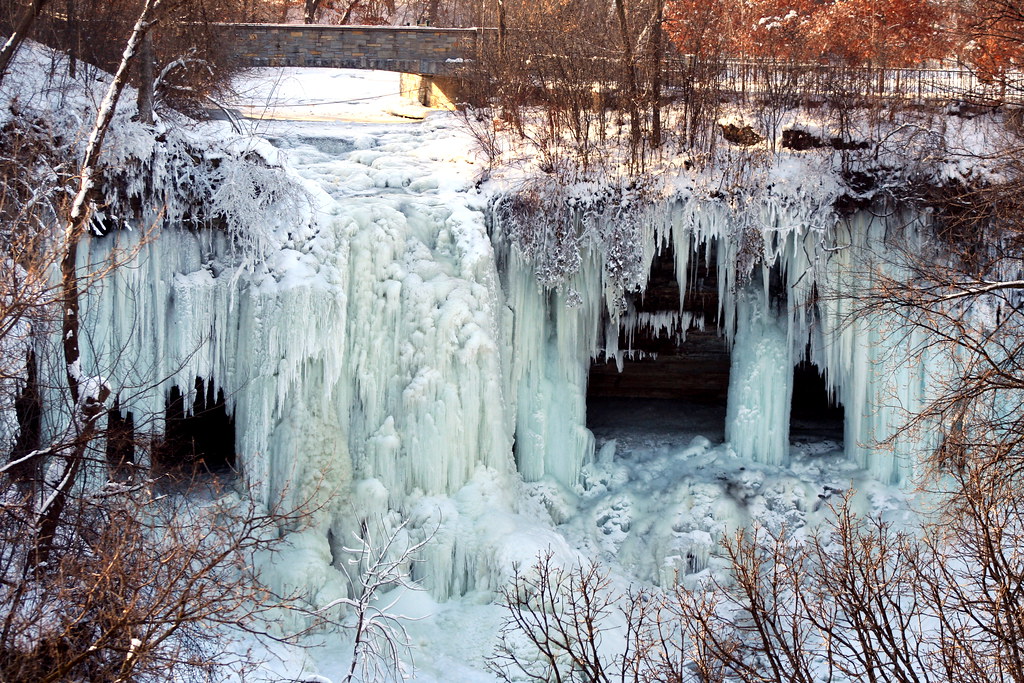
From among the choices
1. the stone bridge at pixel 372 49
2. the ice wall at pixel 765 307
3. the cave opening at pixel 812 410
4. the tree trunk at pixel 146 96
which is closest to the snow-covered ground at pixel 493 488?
the cave opening at pixel 812 410

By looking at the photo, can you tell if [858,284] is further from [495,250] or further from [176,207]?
[176,207]

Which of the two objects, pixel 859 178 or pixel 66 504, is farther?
pixel 859 178

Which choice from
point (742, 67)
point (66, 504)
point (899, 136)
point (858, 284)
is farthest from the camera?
point (742, 67)

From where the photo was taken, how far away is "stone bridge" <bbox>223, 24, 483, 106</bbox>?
17.3 m

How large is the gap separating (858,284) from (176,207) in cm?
750

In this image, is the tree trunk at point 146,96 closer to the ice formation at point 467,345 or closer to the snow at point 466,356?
the snow at point 466,356

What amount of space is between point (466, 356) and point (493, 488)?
1.40 metres

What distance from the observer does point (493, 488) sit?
11375 millimetres

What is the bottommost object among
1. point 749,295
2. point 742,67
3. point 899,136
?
point 749,295

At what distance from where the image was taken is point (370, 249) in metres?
11.5

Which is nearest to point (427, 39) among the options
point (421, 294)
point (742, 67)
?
point (742, 67)

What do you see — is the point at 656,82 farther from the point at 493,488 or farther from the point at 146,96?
the point at 146,96

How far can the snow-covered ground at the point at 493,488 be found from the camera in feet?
34.6

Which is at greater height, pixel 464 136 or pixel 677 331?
pixel 464 136
